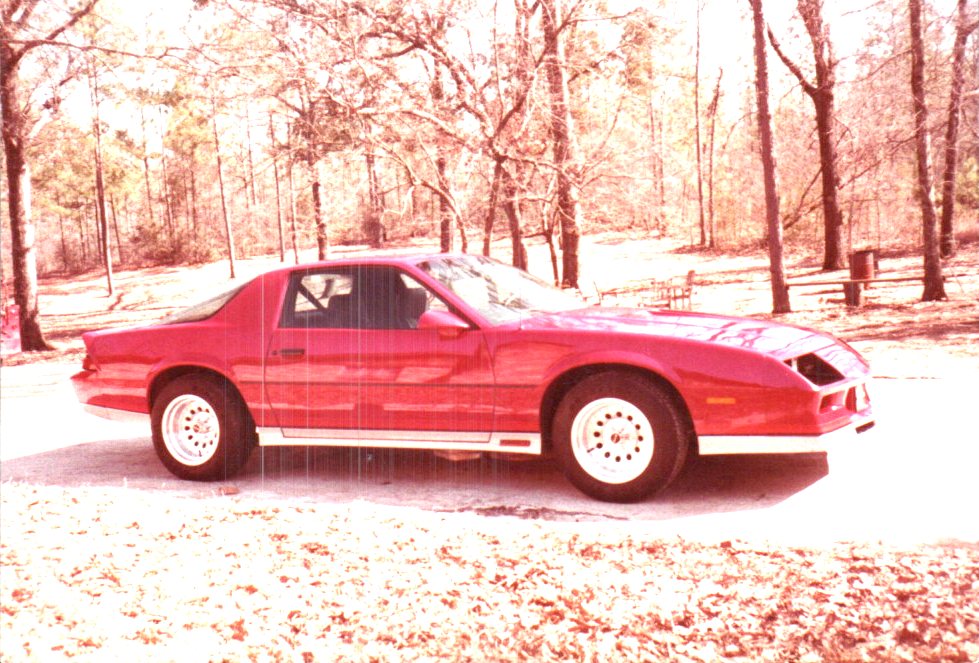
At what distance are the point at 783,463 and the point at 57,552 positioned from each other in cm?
462

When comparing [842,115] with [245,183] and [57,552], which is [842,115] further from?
[57,552]

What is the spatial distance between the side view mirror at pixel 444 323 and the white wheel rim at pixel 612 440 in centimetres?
92

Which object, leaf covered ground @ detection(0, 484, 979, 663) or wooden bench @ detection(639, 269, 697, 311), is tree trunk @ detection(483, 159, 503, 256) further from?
leaf covered ground @ detection(0, 484, 979, 663)

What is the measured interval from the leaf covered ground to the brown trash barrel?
14261 mm

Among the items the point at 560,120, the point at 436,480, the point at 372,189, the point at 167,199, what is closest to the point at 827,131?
the point at 560,120

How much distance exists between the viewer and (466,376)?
5.77m

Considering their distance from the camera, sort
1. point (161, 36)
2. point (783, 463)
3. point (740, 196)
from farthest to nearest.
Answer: point (740, 196)
point (161, 36)
point (783, 463)

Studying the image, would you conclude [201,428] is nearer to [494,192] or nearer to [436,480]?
[436,480]

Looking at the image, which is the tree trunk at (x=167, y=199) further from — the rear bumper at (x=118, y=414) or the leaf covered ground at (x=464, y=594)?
the leaf covered ground at (x=464, y=594)

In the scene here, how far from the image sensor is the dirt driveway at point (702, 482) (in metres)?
4.87

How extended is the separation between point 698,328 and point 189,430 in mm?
3751

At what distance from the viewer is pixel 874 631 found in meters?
3.44

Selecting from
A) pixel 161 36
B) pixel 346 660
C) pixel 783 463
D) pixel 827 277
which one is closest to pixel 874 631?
pixel 346 660

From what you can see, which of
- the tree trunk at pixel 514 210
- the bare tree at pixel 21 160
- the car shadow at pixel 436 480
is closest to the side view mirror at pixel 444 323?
the car shadow at pixel 436 480
